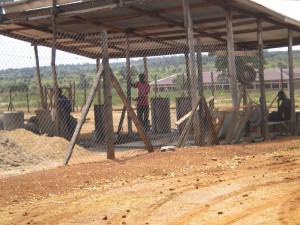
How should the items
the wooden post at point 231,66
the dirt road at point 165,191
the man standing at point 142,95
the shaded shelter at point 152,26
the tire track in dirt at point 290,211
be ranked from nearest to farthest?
the tire track in dirt at point 290,211
the dirt road at point 165,191
the shaded shelter at point 152,26
the wooden post at point 231,66
the man standing at point 142,95

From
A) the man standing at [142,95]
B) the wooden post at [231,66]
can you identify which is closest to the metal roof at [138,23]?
the wooden post at [231,66]

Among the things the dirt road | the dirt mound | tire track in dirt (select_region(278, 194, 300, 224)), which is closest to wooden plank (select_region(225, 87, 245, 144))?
the dirt road

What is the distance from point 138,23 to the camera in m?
15.3

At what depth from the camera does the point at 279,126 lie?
1543 cm

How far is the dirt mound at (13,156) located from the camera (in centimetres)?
1038

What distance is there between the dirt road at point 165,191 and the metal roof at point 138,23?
432cm

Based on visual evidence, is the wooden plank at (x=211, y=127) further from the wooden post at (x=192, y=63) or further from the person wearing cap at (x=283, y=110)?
the person wearing cap at (x=283, y=110)

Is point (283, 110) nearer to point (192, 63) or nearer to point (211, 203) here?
point (192, 63)

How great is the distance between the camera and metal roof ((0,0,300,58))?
1248 cm

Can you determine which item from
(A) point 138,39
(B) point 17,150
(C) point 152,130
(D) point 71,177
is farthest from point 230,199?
(A) point 138,39

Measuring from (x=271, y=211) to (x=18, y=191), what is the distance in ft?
12.3

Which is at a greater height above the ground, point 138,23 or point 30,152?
point 138,23

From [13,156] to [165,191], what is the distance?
16.9ft

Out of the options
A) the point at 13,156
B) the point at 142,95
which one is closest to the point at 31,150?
the point at 13,156
